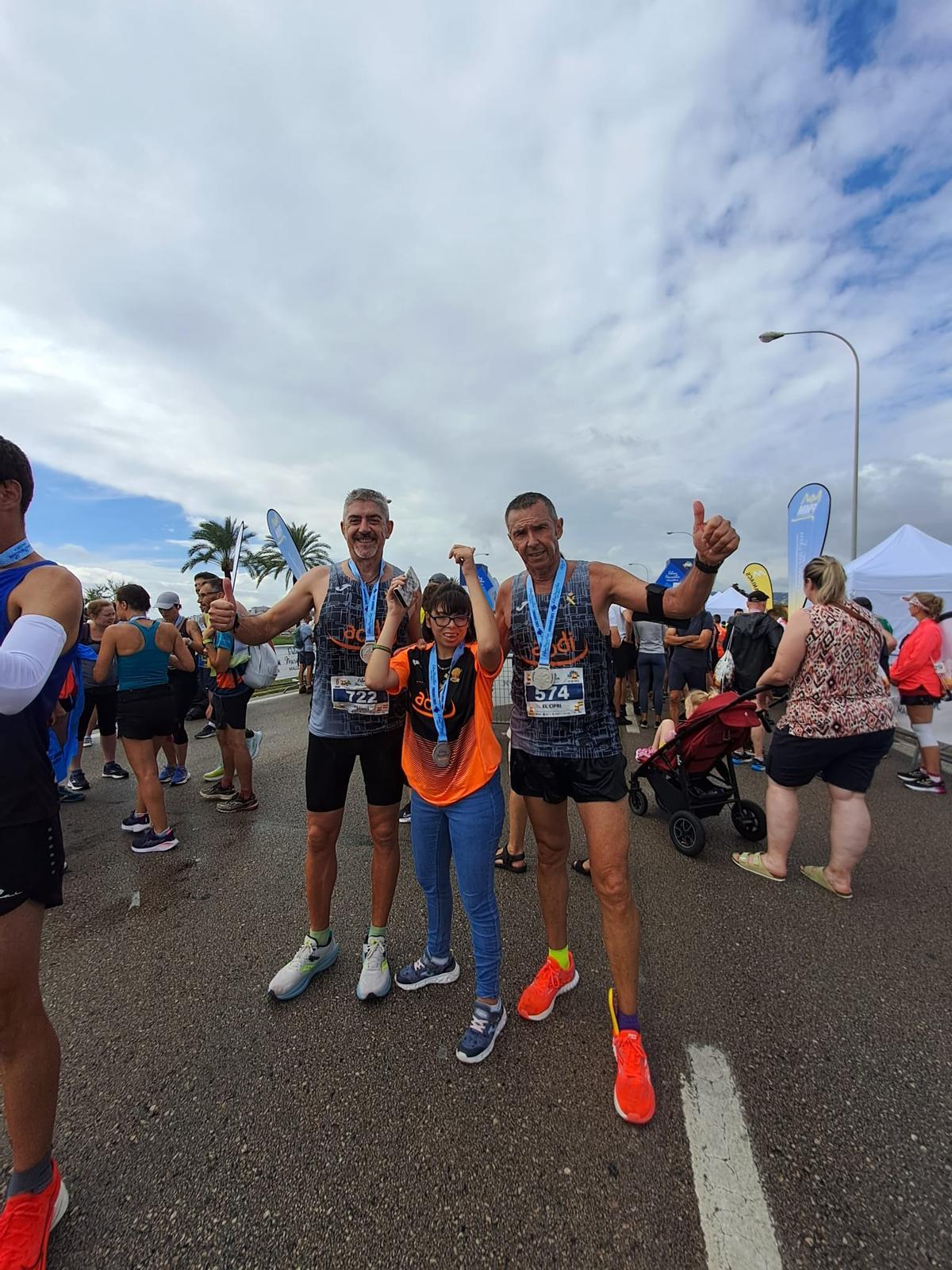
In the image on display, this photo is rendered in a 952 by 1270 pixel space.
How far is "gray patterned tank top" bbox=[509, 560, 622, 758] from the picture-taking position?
2.16 metres

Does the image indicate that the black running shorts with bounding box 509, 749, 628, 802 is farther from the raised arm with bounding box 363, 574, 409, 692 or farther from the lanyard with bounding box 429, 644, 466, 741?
the raised arm with bounding box 363, 574, 409, 692

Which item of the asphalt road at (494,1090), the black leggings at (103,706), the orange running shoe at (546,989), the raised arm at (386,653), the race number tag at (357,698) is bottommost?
the asphalt road at (494,1090)

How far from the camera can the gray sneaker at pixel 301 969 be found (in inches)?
94.5

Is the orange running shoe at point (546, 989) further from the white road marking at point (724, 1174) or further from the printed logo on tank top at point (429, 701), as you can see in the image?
the printed logo on tank top at point (429, 701)

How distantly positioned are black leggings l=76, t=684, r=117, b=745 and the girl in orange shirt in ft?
16.7

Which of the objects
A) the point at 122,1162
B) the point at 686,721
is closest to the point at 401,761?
the point at 122,1162

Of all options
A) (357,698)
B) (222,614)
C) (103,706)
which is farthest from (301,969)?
(103,706)

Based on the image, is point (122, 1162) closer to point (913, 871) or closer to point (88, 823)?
point (88, 823)

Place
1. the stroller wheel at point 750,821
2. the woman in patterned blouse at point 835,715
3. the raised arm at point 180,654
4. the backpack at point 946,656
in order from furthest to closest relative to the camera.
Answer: the backpack at point 946,656, the raised arm at point 180,654, the stroller wheel at point 750,821, the woman in patterned blouse at point 835,715

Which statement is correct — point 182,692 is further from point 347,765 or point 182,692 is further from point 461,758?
point 461,758

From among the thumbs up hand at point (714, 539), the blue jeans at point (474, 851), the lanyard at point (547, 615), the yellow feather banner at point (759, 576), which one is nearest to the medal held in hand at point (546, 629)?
the lanyard at point (547, 615)

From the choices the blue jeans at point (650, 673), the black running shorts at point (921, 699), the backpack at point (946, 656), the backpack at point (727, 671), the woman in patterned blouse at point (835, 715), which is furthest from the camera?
the blue jeans at point (650, 673)

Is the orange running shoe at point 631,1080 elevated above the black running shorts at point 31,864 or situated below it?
below

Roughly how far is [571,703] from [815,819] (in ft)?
11.6
